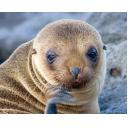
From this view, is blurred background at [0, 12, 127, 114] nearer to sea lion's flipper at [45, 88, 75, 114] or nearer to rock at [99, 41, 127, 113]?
rock at [99, 41, 127, 113]

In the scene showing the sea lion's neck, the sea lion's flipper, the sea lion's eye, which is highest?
the sea lion's eye

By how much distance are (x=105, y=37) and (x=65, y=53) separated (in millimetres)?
307

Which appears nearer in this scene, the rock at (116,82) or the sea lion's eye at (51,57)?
the sea lion's eye at (51,57)

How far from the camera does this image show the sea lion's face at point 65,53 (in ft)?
8.50

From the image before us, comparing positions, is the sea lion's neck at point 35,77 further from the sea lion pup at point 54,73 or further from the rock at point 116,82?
the rock at point 116,82

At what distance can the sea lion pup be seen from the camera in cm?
261

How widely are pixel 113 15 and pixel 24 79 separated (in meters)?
0.62

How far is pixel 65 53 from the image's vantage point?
2604mm

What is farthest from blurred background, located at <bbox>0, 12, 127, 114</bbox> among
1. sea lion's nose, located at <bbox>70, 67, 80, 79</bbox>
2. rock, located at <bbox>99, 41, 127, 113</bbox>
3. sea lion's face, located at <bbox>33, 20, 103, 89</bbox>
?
sea lion's nose, located at <bbox>70, 67, 80, 79</bbox>

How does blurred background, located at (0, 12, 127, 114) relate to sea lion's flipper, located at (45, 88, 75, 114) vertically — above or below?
above

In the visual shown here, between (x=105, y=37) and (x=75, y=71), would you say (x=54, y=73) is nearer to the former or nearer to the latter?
(x=75, y=71)

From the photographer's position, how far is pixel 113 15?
2.82 m

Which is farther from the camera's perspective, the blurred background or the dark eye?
the blurred background

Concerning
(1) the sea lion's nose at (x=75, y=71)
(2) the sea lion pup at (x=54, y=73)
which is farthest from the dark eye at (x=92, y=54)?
(1) the sea lion's nose at (x=75, y=71)
